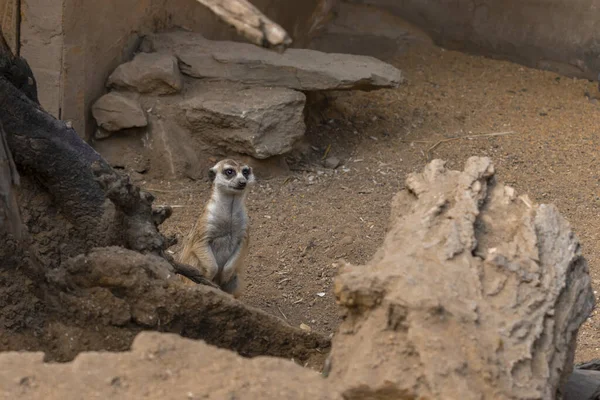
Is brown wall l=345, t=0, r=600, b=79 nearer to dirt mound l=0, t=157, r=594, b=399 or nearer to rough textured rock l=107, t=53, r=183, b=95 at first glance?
rough textured rock l=107, t=53, r=183, b=95

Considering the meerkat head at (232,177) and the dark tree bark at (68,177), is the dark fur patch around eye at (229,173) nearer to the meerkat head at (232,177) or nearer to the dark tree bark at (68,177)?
the meerkat head at (232,177)

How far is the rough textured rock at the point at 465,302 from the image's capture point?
213 cm

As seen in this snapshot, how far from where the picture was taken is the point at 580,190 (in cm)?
628

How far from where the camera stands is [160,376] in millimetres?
2029

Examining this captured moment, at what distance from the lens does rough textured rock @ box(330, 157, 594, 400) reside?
2.13 metres

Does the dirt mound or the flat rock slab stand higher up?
the dirt mound

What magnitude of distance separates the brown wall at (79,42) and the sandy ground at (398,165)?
795 mm

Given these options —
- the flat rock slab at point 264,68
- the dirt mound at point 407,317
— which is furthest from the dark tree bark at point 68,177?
the flat rock slab at point 264,68

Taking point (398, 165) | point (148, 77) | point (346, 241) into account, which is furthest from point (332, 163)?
point (148, 77)

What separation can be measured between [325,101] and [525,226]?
4649 millimetres

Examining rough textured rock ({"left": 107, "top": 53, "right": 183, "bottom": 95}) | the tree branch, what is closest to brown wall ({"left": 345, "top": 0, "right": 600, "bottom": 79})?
rough textured rock ({"left": 107, "top": 53, "right": 183, "bottom": 95})

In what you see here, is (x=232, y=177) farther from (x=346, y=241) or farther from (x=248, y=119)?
(x=248, y=119)

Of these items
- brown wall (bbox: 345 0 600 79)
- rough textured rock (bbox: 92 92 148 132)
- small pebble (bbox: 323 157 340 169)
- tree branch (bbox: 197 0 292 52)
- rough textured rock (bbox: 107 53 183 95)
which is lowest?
small pebble (bbox: 323 157 340 169)

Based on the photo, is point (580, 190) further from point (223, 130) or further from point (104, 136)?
point (104, 136)
